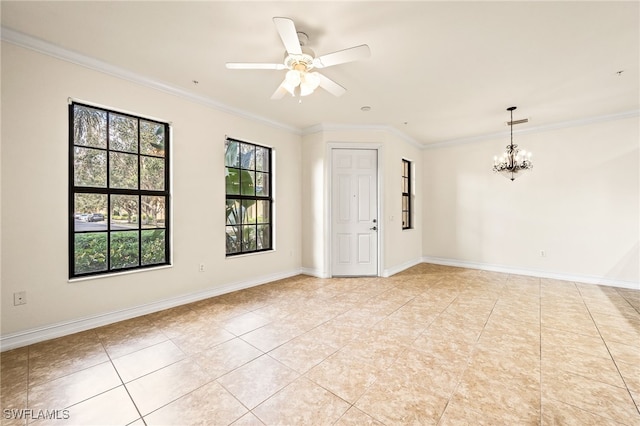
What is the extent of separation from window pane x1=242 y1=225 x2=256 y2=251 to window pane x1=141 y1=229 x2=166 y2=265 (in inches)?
48.1

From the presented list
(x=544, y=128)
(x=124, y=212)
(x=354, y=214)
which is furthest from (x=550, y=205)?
(x=124, y=212)

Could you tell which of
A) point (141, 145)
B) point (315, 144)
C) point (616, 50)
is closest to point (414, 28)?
point (616, 50)

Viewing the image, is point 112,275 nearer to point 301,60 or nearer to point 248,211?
point 248,211

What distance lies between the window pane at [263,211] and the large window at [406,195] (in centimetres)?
302

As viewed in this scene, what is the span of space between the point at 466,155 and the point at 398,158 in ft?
5.27

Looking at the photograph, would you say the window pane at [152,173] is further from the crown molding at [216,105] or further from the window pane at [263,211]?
the window pane at [263,211]

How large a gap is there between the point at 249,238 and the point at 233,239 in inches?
11.6

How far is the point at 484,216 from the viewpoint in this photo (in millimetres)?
5566

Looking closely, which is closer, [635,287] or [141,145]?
[141,145]

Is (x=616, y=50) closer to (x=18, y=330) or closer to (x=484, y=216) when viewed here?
(x=484, y=216)

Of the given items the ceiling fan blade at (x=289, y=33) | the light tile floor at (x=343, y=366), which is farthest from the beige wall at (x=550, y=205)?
the ceiling fan blade at (x=289, y=33)

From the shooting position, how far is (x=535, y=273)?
198 inches

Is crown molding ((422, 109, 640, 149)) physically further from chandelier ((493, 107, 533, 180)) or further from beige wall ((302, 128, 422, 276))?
beige wall ((302, 128, 422, 276))

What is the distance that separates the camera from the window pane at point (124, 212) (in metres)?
3.03
